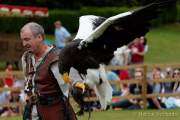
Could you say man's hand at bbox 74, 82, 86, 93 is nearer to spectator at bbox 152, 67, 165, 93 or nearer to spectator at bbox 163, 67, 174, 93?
spectator at bbox 152, 67, 165, 93

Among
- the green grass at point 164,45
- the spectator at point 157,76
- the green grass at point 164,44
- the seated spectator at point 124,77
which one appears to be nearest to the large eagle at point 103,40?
the seated spectator at point 124,77

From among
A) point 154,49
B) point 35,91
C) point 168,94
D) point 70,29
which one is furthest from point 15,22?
point 35,91

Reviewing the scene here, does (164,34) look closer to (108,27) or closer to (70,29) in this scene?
(70,29)

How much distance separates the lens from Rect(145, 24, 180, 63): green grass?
89.5 ft

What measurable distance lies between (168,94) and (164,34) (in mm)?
18175

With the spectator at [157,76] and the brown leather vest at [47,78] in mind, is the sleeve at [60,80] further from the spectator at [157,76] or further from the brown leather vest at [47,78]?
the spectator at [157,76]

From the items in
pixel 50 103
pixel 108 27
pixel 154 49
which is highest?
pixel 108 27

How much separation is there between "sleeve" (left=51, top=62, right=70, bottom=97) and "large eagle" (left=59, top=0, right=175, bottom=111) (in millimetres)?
93

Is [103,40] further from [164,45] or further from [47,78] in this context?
[164,45]

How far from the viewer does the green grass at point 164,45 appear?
27.3 m

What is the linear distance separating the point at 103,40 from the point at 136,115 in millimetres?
6393

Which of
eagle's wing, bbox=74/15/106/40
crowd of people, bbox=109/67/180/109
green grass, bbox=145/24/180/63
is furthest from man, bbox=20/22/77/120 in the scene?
green grass, bbox=145/24/180/63

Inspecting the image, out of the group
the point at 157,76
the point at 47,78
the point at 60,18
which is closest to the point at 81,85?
the point at 47,78

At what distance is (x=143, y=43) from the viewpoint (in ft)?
70.6
